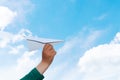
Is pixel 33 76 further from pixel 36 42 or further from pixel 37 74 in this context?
pixel 36 42

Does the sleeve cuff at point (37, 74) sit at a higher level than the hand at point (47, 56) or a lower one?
lower

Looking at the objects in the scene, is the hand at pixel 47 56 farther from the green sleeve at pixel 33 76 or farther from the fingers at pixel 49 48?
the green sleeve at pixel 33 76

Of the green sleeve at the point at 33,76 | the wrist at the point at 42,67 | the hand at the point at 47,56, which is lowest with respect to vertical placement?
the green sleeve at the point at 33,76

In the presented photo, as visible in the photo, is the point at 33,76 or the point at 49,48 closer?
the point at 33,76

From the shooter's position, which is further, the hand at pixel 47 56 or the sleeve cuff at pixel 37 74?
the hand at pixel 47 56

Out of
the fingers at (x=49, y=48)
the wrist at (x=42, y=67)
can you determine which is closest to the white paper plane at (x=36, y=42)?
the fingers at (x=49, y=48)

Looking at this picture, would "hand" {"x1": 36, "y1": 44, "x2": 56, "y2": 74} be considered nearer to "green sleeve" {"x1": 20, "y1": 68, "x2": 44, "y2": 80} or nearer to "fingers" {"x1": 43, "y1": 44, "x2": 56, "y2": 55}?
"fingers" {"x1": 43, "y1": 44, "x2": 56, "y2": 55}

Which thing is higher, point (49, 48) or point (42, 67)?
point (49, 48)

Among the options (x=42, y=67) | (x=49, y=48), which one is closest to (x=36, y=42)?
(x=49, y=48)

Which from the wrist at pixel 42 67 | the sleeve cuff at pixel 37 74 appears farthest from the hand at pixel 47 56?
the sleeve cuff at pixel 37 74

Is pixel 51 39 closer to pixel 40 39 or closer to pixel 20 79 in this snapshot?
pixel 40 39

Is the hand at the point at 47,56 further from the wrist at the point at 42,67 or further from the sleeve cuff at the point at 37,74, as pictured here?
the sleeve cuff at the point at 37,74

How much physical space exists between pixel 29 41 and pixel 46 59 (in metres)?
0.37

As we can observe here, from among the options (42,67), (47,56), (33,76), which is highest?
(47,56)
